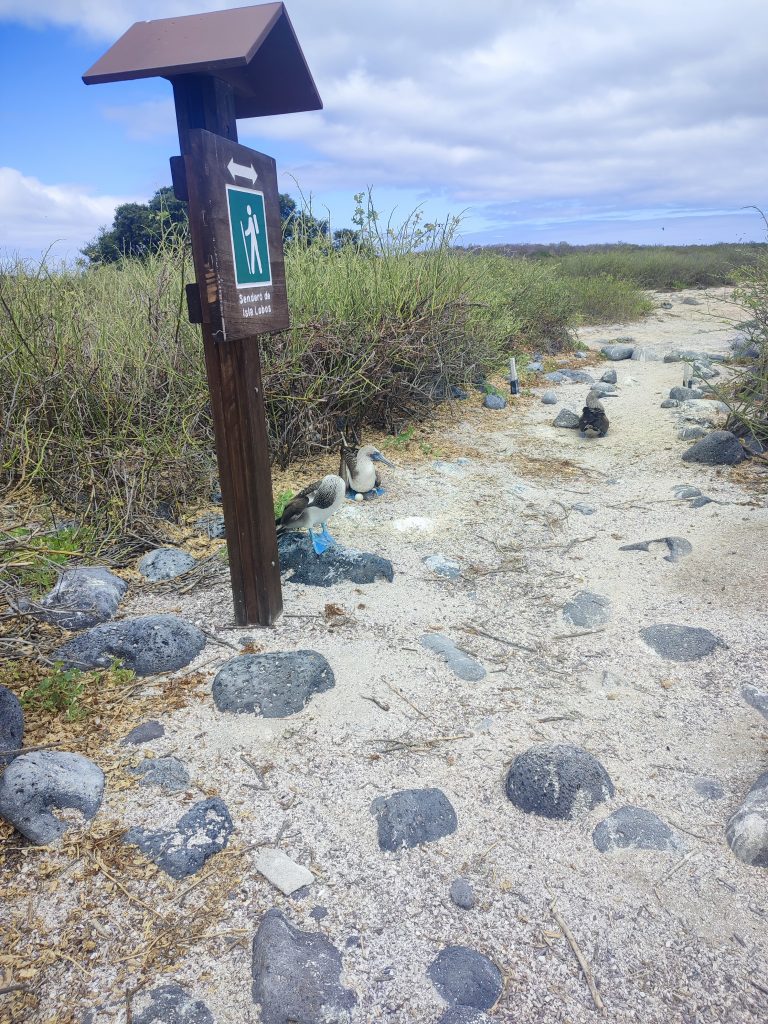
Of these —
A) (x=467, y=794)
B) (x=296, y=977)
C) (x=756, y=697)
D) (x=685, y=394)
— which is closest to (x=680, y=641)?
(x=756, y=697)

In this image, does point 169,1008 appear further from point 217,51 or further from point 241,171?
point 217,51

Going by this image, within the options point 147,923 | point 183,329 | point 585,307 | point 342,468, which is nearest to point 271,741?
point 147,923

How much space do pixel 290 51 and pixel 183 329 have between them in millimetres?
2703

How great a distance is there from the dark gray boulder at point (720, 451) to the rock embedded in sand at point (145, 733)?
4979mm

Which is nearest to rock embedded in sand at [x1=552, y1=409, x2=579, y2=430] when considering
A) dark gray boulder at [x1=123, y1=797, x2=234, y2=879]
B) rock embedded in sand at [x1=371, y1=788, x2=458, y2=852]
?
rock embedded in sand at [x1=371, y1=788, x2=458, y2=852]

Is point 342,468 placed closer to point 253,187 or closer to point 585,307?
point 253,187

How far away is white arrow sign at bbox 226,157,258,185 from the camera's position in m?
2.80

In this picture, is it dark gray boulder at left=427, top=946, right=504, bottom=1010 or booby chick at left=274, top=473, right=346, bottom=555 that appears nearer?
dark gray boulder at left=427, top=946, right=504, bottom=1010

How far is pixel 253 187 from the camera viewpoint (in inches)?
120

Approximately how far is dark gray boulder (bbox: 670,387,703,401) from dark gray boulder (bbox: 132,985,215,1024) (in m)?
7.54

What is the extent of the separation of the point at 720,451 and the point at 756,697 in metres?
3.44

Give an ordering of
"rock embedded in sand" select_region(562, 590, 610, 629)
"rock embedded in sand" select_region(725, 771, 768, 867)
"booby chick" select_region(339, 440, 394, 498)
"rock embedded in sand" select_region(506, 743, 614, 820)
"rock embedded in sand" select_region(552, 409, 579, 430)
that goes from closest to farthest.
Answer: "rock embedded in sand" select_region(725, 771, 768, 867), "rock embedded in sand" select_region(506, 743, 614, 820), "rock embedded in sand" select_region(562, 590, 610, 629), "booby chick" select_region(339, 440, 394, 498), "rock embedded in sand" select_region(552, 409, 579, 430)

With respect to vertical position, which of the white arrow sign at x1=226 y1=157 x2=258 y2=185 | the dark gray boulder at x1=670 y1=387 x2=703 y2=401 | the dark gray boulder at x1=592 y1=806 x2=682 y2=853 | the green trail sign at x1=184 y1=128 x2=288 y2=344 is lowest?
the dark gray boulder at x1=592 y1=806 x2=682 y2=853

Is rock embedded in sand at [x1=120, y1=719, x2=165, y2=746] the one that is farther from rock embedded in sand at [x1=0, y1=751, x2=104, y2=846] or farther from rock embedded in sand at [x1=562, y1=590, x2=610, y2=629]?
rock embedded in sand at [x1=562, y1=590, x2=610, y2=629]
